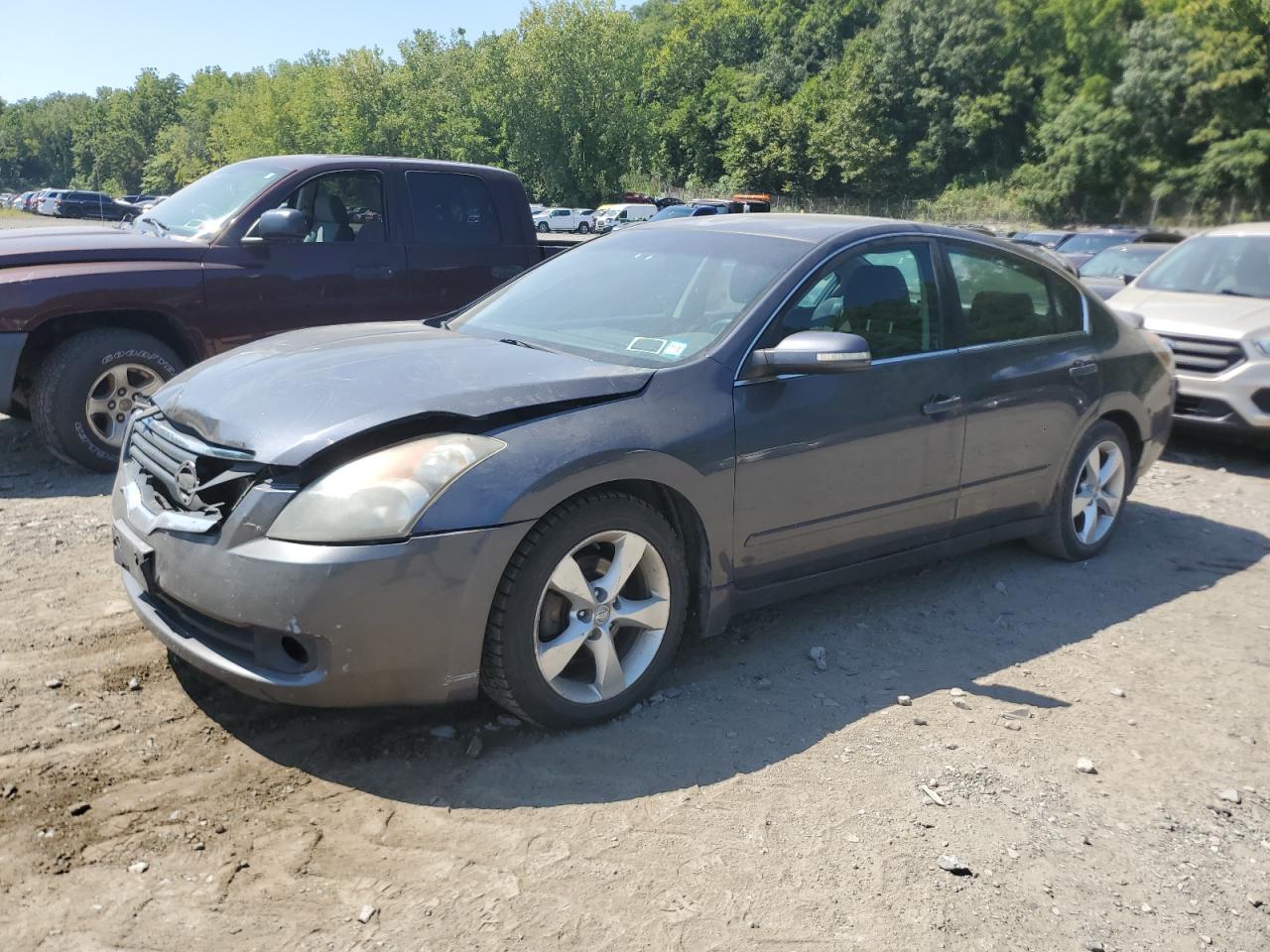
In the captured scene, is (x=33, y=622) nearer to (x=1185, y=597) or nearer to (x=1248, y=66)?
(x=1185, y=597)

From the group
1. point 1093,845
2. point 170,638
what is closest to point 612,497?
point 170,638

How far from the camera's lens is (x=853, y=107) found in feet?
228

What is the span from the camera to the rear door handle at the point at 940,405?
411 cm

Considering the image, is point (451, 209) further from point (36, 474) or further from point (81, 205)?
point (81, 205)

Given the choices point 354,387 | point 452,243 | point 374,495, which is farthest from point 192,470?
point 452,243

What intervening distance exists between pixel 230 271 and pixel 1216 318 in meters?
7.06

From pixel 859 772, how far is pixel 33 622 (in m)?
3.09

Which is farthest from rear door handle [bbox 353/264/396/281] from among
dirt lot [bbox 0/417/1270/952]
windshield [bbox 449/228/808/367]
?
dirt lot [bbox 0/417/1270/952]

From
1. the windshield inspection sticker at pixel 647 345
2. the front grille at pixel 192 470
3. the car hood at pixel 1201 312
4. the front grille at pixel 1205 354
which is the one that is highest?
the windshield inspection sticker at pixel 647 345

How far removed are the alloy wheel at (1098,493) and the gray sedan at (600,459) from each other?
19 centimetres

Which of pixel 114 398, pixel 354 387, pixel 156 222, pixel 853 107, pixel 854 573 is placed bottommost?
pixel 854 573

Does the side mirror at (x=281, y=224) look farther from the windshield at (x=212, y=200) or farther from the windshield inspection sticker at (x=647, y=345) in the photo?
the windshield inspection sticker at (x=647, y=345)

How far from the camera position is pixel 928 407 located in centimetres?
411

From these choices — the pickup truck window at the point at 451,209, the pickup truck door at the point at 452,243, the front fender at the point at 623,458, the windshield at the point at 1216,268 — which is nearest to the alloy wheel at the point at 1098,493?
the front fender at the point at 623,458
